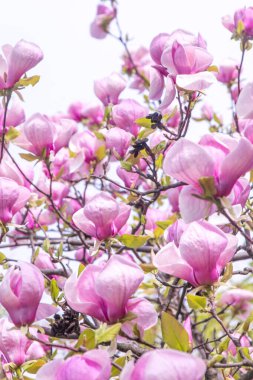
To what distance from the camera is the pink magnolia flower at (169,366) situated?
2.02 ft

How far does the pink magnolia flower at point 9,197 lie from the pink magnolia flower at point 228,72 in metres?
1.39

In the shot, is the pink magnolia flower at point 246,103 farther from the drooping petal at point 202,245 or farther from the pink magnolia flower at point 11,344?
the pink magnolia flower at point 11,344

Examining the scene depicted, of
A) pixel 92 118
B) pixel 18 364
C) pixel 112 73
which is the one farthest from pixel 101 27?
pixel 18 364

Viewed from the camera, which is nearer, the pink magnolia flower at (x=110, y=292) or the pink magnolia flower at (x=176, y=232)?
the pink magnolia flower at (x=110, y=292)

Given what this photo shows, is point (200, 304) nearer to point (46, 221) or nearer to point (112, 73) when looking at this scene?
point (112, 73)

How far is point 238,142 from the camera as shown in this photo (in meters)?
0.80

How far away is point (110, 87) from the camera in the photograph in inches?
73.9

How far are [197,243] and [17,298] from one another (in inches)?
12.4

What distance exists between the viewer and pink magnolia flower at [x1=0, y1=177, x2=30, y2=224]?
3.94 ft

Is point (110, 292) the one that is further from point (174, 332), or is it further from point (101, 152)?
point (101, 152)

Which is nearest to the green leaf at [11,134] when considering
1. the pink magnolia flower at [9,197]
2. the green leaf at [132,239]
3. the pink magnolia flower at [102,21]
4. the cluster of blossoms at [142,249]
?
the cluster of blossoms at [142,249]

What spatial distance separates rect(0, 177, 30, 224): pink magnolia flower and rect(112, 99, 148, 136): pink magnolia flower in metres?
0.41

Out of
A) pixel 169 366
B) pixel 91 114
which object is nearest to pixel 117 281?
pixel 169 366

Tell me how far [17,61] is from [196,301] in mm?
728
